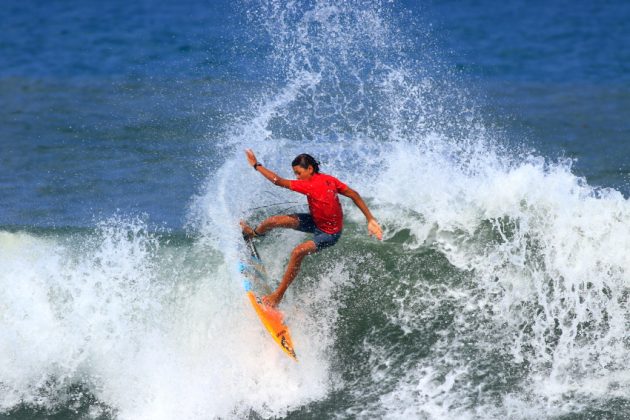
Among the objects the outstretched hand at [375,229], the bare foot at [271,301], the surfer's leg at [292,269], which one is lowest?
the bare foot at [271,301]

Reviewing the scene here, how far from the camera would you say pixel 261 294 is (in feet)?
29.3

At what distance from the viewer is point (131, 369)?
8.81m

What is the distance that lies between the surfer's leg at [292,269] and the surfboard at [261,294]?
0.32 ft

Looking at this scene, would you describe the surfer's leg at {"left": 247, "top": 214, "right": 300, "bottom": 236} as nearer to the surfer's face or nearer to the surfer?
the surfer

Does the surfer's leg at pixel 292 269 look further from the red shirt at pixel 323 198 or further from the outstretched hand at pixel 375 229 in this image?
the outstretched hand at pixel 375 229

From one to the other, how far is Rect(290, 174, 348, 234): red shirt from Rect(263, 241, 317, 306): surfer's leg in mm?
227

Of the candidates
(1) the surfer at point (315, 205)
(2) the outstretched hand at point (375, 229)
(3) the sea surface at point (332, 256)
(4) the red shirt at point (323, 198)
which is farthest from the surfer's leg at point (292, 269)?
(2) the outstretched hand at point (375, 229)

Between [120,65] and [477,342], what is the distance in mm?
12993

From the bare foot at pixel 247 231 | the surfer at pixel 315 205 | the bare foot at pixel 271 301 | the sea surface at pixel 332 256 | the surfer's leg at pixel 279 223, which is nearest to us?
the surfer at pixel 315 205

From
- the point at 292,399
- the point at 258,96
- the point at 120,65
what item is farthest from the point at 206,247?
the point at 120,65

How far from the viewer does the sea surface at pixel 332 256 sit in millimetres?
8492

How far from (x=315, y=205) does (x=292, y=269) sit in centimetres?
69

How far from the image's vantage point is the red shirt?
838 centimetres

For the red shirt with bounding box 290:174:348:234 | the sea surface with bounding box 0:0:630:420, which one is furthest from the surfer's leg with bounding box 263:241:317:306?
the sea surface with bounding box 0:0:630:420
